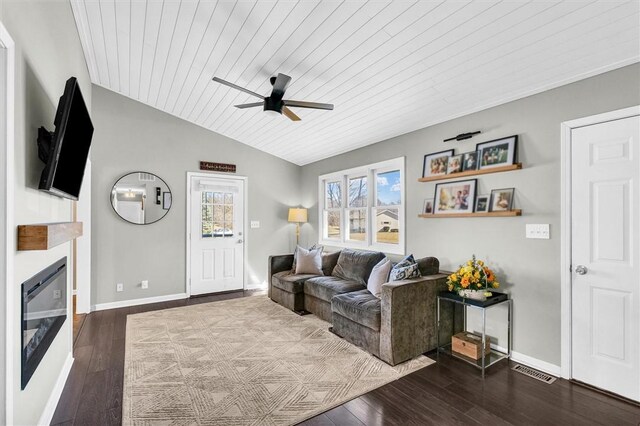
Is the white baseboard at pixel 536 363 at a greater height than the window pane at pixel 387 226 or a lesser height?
lesser

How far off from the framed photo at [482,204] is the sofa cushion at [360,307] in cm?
137

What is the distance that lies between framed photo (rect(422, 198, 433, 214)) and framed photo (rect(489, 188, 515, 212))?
28.6 inches

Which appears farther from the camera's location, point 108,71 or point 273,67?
point 108,71

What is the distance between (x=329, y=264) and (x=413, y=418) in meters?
2.76

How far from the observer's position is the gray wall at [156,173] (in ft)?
14.9

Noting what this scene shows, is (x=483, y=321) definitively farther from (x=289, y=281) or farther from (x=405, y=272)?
(x=289, y=281)

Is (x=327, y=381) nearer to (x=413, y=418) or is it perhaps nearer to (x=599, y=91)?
(x=413, y=418)

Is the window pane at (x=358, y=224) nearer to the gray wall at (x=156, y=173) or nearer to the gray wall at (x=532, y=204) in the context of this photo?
the gray wall at (x=532, y=204)

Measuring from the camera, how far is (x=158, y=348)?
320cm

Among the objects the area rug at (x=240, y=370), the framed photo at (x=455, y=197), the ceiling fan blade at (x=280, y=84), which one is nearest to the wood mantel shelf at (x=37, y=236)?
the area rug at (x=240, y=370)

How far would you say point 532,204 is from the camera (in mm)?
2834

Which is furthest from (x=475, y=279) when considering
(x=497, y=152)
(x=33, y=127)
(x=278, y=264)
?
(x=33, y=127)

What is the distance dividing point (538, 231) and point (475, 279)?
683mm

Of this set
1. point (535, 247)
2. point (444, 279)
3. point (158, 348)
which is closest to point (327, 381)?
point (444, 279)
